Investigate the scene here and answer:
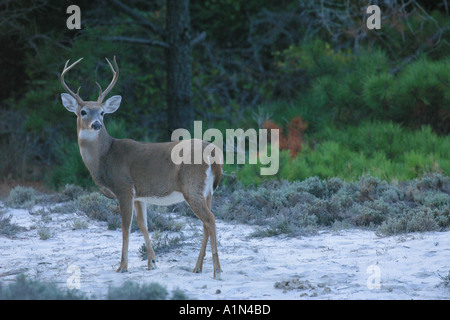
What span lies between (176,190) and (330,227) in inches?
94.5

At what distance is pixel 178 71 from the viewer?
13.4 meters

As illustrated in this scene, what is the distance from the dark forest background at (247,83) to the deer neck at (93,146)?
3972 millimetres

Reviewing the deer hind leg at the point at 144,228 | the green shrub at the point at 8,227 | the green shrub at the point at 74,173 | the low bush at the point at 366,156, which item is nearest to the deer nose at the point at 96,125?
the deer hind leg at the point at 144,228

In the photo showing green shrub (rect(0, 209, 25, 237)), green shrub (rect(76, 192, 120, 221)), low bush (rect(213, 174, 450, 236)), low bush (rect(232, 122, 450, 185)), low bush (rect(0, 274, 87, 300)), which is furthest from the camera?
low bush (rect(232, 122, 450, 185))

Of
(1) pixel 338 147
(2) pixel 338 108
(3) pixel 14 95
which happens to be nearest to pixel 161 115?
(3) pixel 14 95

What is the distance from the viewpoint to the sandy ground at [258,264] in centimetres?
544

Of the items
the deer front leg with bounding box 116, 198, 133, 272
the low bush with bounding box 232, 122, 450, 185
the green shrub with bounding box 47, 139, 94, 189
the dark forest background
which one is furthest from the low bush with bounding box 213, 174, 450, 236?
the green shrub with bounding box 47, 139, 94, 189

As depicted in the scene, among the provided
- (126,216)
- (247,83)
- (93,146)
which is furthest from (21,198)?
(247,83)

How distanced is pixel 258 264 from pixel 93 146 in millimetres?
1963

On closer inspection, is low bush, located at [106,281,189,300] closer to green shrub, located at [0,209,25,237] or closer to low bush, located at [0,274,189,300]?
low bush, located at [0,274,189,300]

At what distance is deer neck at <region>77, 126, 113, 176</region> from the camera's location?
663 cm

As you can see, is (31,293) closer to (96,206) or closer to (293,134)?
(96,206)
